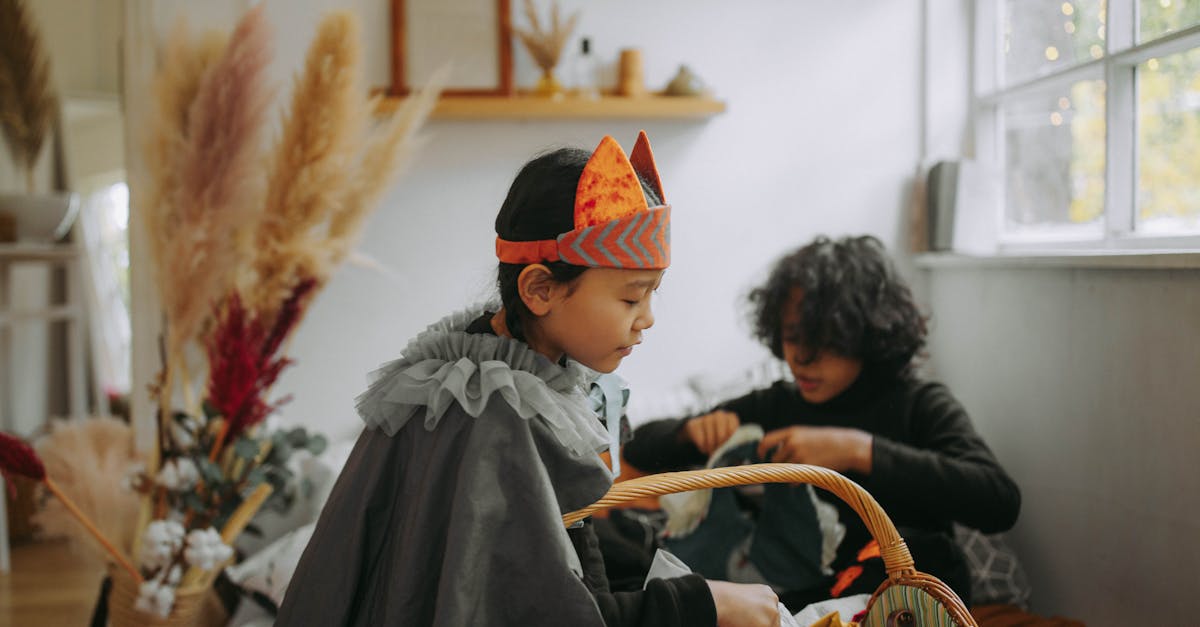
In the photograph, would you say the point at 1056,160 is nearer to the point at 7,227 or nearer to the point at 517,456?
the point at 517,456

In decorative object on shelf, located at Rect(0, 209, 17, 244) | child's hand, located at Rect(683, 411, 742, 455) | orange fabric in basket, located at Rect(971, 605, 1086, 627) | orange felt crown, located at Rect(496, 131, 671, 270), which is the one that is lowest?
orange fabric in basket, located at Rect(971, 605, 1086, 627)

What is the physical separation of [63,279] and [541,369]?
3.54m

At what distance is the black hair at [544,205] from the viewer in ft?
3.33

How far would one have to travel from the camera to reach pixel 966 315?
220 centimetres

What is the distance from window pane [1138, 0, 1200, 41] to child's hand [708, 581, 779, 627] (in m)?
1.36

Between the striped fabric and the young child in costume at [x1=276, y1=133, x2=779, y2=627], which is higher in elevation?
the young child in costume at [x1=276, y1=133, x2=779, y2=627]

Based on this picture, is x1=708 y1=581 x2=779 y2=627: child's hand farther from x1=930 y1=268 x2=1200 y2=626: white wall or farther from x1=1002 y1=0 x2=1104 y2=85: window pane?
x1=1002 y1=0 x2=1104 y2=85: window pane

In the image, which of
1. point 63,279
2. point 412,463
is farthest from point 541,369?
point 63,279

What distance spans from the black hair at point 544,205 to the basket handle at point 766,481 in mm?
249

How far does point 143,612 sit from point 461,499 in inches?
44.6

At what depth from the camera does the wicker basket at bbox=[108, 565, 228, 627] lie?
1681 mm

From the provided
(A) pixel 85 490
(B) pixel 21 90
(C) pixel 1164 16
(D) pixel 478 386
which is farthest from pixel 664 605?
(B) pixel 21 90

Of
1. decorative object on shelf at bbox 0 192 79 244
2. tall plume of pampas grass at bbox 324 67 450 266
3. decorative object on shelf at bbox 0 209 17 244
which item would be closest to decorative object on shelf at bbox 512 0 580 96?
tall plume of pampas grass at bbox 324 67 450 266

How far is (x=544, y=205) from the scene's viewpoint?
3.35 ft
